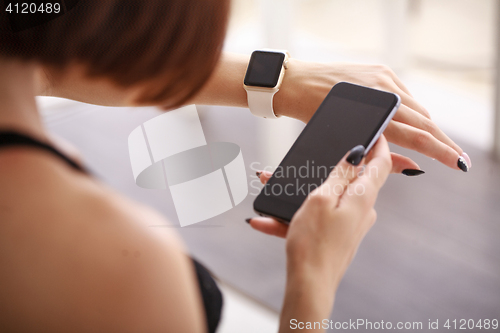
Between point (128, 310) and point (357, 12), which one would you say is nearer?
point (128, 310)

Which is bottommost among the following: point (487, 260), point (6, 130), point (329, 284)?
point (487, 260)

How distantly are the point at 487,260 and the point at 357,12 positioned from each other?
94cm

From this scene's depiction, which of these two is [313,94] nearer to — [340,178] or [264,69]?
[264,69]

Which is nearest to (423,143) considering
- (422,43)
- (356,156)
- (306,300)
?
(356,156)

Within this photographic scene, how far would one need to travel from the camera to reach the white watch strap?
550 millimetres

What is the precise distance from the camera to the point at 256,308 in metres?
Result: 0.84

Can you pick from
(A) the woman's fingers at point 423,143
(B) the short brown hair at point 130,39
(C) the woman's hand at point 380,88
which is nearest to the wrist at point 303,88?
(C) the woman's hand at point 380,88

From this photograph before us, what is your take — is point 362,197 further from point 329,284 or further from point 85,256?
point 85,256

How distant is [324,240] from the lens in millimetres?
326

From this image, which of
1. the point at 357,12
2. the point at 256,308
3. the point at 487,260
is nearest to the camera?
the point at 256,308

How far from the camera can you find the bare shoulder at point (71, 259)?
0.26 metres

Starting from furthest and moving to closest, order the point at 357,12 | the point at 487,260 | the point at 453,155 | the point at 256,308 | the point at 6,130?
the point at 357,12, the point at 487,260, the point at 256,308, the point at 453,155, the point at 6,130

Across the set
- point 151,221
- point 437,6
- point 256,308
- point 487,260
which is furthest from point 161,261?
point 437,6

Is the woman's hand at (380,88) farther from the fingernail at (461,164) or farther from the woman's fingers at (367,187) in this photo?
the woman's fingers at (367,187)
